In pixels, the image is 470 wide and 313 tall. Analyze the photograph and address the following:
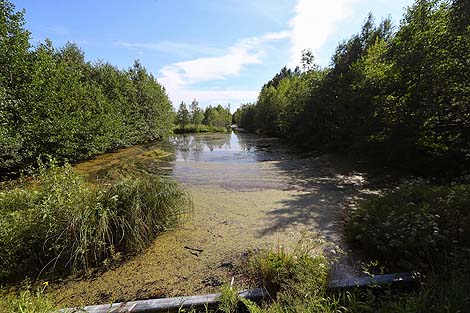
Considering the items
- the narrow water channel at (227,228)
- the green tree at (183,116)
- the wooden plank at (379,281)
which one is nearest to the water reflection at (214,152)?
the narrow water channel at (227,228)

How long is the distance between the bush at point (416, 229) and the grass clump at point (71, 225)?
3.21 m

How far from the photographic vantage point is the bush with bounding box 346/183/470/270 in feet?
8.73

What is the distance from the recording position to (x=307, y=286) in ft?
7.29

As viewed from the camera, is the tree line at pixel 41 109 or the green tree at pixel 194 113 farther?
the green tree at pixel 194 113

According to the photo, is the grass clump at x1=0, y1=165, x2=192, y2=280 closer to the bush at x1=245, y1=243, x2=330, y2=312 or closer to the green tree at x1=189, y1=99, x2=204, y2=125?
the bush at x1=245, y1=243, x2=330, y2=312

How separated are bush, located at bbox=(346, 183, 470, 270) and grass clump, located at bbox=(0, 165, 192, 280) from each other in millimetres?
3212

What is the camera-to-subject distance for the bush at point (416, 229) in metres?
2.66

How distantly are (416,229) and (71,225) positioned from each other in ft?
13.8

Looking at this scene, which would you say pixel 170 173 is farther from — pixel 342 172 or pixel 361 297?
pixel 361 297

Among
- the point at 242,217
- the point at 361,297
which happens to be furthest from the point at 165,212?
the point at 361,297

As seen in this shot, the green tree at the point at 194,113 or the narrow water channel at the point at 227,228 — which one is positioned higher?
the green tree at the point at 194,113

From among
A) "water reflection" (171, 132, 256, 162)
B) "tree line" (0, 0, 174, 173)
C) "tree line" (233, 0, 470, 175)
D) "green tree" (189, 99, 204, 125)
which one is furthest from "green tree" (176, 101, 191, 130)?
"tree line" (233, 0, 470, 175)

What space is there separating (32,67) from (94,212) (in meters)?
8.08

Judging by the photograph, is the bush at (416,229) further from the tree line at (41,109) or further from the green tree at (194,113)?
the green tree at (194,113)
